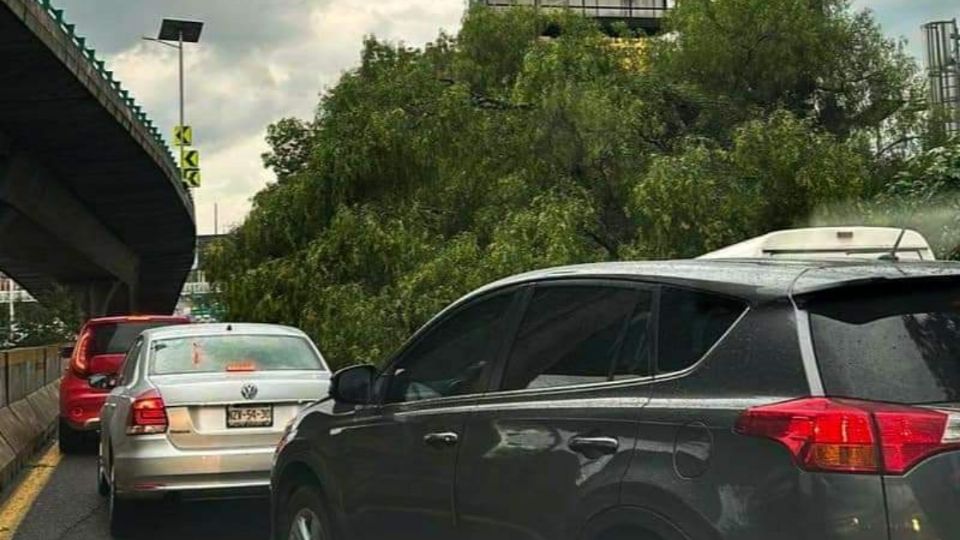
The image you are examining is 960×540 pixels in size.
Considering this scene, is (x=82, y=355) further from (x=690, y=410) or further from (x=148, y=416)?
(x=690, y=410)

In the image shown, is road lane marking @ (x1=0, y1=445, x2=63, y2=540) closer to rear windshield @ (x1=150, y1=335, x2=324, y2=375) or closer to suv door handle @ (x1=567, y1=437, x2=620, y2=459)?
rear windshield @ (x1=150, y1=335, x2=324, y2=375)

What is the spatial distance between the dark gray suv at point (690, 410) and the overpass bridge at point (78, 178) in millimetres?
20366

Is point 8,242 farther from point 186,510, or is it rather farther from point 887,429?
point 887,429

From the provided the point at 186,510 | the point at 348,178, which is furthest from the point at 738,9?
the point at 186,510

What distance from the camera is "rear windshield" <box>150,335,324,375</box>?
29.0 feet

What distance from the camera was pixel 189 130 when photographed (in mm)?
53031

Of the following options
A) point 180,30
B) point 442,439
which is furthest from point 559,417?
point 180,30

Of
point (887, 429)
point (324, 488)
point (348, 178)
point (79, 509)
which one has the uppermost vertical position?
point (348, 178)

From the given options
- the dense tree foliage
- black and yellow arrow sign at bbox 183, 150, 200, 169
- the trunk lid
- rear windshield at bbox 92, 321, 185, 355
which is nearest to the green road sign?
black and yellow arrow sign at bbox 183, 150, 200, 169

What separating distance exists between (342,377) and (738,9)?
19361 millimetres

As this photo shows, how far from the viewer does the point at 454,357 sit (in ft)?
16.0

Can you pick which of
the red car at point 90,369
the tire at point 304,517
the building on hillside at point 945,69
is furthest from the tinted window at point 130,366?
the building on hillside at point 945,69

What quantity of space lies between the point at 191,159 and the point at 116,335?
36174 millimetres

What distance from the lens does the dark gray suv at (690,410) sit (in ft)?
9.87
